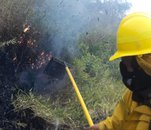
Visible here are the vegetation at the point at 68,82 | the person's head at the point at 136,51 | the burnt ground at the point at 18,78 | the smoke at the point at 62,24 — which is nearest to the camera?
the person's head at the point at 136,51

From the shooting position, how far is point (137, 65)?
240cm

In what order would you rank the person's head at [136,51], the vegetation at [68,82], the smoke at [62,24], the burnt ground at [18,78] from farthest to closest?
the smoke at [62,24], the vegetation at [68,82], the burnt ground at [18,78], the person's head at [136,51]

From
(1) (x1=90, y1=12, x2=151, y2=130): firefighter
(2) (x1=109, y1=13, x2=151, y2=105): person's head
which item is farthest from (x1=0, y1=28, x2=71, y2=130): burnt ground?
(2) (x1=109, y1=13, x2=151, y2=105): person's head

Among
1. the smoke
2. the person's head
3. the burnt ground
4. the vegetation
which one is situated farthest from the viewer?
the smoke

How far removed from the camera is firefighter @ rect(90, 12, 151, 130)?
237 centimetres

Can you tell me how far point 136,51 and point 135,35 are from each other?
11 centimetres

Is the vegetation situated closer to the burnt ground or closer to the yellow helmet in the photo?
the burnt ground

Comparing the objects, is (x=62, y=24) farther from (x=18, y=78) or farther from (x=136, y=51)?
(x=136, y=51)

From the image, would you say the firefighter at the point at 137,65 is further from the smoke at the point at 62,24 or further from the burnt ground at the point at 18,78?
the smoke at the point at 62,24

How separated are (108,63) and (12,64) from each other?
206 cm

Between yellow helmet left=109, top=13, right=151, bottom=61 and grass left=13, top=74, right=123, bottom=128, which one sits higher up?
yellow helmet left=109, top=13, right=151, bottom=61

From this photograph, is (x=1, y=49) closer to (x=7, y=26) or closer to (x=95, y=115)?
(x=7, y=26)

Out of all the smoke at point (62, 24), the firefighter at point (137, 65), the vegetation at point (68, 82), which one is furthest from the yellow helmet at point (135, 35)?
the smoke at point (62, 24)

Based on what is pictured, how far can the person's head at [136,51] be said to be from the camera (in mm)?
2361
